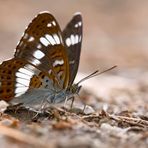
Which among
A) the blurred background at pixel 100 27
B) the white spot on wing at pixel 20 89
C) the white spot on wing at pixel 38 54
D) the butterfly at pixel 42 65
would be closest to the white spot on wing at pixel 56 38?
the butterfly at pixel 42 65

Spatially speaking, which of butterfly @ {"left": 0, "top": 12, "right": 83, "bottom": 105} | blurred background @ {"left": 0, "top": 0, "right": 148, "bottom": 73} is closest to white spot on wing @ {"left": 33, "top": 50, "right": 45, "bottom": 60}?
Result: butterfly @ {"left": 0, "top": 12, "right": 83, "bottom": 105}

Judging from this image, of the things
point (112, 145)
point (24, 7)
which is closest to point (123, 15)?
point (24, 7)

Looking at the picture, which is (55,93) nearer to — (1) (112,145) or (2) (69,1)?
(1) (112,145)

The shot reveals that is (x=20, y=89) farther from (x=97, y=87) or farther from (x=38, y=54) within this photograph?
(x=97, y=87)

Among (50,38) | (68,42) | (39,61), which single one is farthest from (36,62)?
(68,42)

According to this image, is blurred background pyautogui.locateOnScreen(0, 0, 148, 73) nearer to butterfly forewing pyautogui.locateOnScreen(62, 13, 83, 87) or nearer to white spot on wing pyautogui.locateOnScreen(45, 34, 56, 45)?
butterfly forewing pyautogui.locateOnScreen(62, 13, 83, 87)
